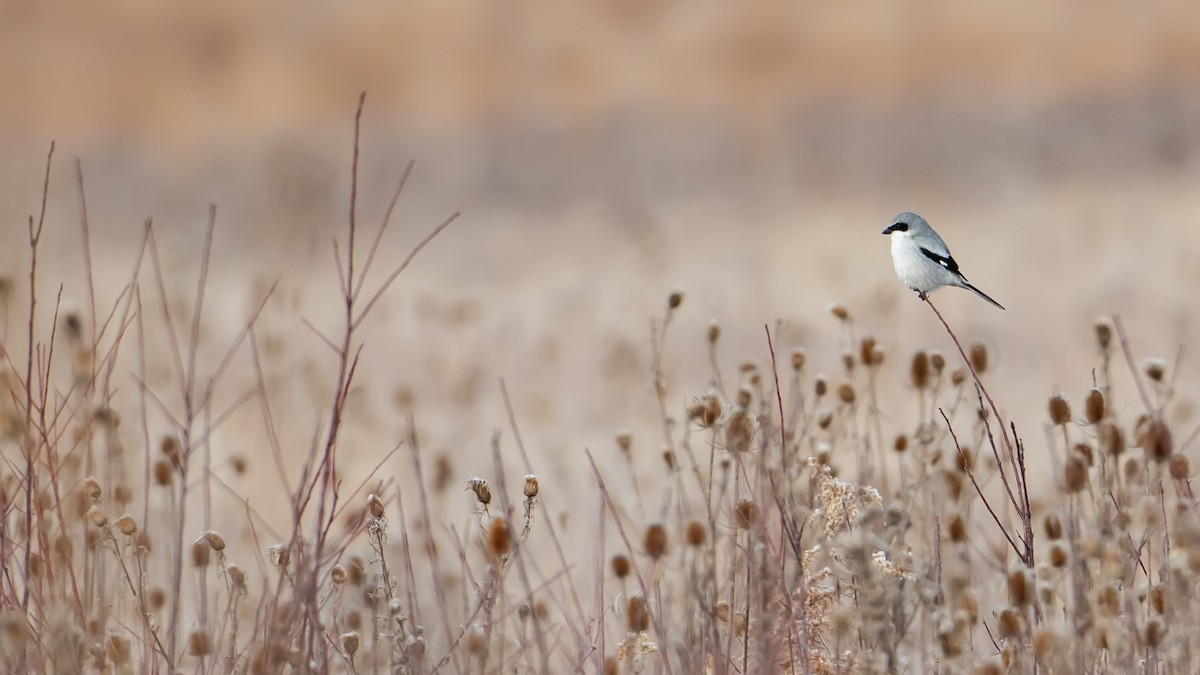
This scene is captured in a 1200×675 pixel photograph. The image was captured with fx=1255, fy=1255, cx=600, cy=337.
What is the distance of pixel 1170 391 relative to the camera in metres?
2.12

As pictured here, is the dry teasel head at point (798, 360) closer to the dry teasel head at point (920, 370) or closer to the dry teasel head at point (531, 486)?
the dry teasel head at point (920, 370)

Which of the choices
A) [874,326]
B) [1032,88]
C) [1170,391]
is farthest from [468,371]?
[1032,88]

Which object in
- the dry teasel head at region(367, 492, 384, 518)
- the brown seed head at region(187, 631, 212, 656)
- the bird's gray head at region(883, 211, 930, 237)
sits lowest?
the brown seed head at region(187, 631, 212, 656)

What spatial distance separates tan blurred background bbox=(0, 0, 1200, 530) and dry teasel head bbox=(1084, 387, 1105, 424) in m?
5.99

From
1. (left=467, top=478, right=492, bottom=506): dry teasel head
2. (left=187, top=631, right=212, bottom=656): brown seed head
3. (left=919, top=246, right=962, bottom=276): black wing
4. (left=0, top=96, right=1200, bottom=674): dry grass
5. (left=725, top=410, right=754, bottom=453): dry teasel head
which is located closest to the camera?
(left=0, top=96, right=1200, bottom=674): dry grass

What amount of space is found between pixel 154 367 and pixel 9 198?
321 cm

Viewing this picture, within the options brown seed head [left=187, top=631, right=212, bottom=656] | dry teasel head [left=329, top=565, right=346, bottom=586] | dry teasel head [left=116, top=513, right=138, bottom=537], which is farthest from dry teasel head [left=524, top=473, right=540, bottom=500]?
dry teasel head [left=116, top=513, right=138, bottom=537]

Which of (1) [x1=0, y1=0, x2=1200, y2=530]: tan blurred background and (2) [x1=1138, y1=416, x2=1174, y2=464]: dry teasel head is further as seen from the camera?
(1) [x1=0, y1=0, x2=1200, y2=530]: tan blurred background

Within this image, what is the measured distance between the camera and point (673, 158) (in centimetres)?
1127

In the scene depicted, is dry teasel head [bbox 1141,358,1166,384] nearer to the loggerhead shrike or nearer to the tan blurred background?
the loggerhead shrike

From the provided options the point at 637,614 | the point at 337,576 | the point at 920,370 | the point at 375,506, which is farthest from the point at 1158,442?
the point at 337,576

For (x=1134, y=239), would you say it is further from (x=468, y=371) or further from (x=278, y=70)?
(x=278, y=70)

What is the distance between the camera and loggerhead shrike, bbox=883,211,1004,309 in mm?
2438

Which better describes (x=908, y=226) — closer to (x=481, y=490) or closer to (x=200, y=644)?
(x=481, y=490)
